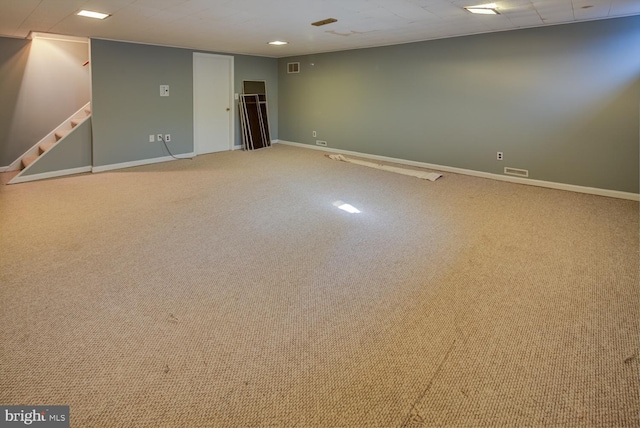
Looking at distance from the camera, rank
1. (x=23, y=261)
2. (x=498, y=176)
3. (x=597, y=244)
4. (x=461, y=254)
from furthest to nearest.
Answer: (x=498, y=176), (x=597, y=244), (x=461, y=254), (x=23, y=261)

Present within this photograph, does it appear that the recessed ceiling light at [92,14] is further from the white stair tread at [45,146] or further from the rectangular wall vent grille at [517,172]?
the rectangular wall vent grille at [517,172]

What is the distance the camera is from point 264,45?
23.1 feet

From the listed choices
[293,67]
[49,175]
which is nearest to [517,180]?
[293,67]

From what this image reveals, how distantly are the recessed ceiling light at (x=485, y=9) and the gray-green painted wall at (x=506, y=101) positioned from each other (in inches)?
54.8

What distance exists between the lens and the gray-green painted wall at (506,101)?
4945mm

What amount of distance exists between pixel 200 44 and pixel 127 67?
128 centimetres

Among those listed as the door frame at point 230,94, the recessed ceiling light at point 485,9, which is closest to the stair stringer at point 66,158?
the door frame at point 230,94

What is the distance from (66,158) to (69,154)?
0.08 meters

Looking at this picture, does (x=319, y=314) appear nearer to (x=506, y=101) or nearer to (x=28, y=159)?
(x=506, y=101)

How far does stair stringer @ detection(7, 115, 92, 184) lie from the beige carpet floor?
4.54ft

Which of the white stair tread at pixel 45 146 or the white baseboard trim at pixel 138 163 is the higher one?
the white stair tread at pixel 45 146

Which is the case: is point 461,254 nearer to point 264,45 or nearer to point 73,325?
point 73,325

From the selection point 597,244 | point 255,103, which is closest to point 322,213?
point 597,244

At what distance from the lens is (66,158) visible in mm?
6059
